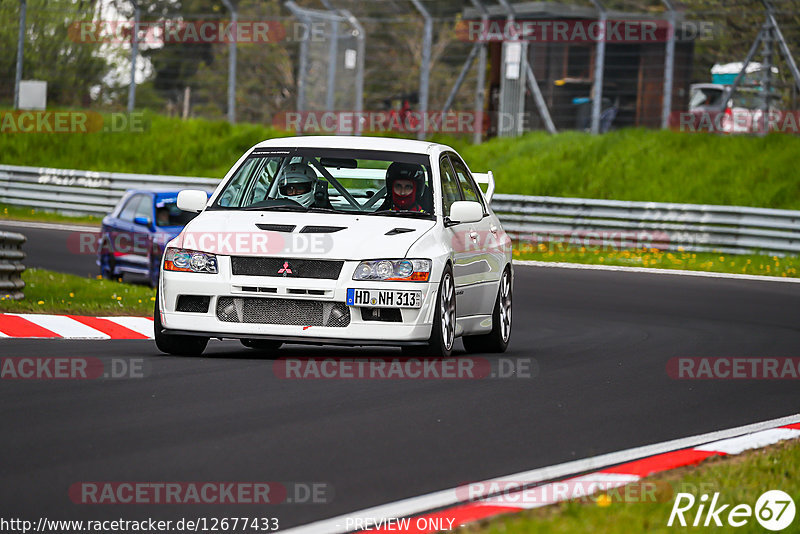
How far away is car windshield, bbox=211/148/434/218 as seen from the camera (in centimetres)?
1081

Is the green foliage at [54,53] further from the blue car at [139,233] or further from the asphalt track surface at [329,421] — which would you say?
the asphalt track surface at [329,421]

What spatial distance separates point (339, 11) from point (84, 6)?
9.13m

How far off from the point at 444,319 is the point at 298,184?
165cm

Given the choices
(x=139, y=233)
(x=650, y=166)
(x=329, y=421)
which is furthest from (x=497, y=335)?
(x=650, y=166)

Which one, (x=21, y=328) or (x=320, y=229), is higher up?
(x=320, y=229)

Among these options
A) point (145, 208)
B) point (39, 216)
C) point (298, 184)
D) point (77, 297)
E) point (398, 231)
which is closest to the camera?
point (398, 231)

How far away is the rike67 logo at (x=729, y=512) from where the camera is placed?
5.58 metres

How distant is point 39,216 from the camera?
3016cm

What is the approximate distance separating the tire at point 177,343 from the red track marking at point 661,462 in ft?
13.5

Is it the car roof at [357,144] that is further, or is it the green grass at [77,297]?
the green grass at [77,297]

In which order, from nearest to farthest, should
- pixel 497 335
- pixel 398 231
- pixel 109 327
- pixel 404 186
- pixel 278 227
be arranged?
pixel 278 227, pixel 398 231, pixel 404 186, pixel 497 335, pixel 109 327

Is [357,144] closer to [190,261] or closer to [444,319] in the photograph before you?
[444,319]

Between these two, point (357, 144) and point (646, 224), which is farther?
point (646, 224)

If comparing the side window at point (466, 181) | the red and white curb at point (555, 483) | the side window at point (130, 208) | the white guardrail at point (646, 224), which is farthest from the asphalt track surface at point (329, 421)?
the white guardrail at point (646, 224)
